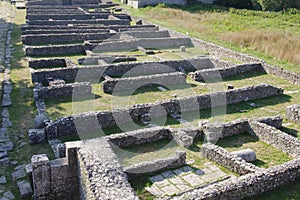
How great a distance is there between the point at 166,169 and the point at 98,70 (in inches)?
357

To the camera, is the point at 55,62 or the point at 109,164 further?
the point at 55,62

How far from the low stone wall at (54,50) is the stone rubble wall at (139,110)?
10845mm

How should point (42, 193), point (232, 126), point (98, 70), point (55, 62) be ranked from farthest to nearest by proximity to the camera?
point (55, 62), point (98, 70), point (232, 126), point (42, 193)

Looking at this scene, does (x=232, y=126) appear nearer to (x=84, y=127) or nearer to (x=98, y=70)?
(x=84, y=127)

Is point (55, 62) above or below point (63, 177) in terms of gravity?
above

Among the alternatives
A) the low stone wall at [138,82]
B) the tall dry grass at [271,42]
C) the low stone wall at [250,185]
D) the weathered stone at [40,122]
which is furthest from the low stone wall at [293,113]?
the weathered stone at [40,122]

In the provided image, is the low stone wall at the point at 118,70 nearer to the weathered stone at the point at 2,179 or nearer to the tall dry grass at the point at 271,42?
the tall dry grass at the point at 271,42

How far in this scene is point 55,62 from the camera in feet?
62.8

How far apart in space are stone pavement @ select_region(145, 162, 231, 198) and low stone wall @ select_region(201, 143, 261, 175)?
0.25m

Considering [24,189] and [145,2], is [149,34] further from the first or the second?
[24,189]

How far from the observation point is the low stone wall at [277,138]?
34.5 feet

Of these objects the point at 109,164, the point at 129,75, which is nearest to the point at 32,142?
the point at 109,164

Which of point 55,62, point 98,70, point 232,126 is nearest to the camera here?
point 232,126

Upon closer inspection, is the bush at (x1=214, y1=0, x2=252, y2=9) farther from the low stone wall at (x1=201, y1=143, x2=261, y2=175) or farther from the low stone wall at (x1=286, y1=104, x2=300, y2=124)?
the low stone wall at (x1=201, y1=143, x2=261, y2=175)
